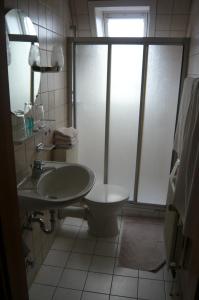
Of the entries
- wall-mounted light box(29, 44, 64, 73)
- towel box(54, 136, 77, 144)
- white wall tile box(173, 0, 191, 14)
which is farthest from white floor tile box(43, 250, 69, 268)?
white wall tile box(173, 0, 191, 14)

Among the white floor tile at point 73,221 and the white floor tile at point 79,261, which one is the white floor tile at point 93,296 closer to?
the white floor tile at point 79,261

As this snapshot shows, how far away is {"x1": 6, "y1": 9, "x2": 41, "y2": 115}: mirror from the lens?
4.74 feet

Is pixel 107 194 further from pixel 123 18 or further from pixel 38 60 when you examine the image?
pixel 123 18

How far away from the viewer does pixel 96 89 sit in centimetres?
251

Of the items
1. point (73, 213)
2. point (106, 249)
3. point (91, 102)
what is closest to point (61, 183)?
point (73, 213)

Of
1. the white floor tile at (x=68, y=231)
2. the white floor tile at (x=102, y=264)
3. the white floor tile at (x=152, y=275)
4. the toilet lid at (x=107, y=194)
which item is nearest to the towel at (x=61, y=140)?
the toilet lid at (x=107, y=194)

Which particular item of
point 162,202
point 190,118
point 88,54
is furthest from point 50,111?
point 162,202

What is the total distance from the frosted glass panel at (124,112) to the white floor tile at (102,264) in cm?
84

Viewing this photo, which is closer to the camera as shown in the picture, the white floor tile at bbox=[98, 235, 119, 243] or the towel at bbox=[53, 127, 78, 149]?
the towel at bbox=[53, 127, 78, 149]

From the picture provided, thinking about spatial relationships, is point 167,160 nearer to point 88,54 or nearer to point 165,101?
point 165,101

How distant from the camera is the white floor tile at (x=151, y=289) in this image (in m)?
1.77

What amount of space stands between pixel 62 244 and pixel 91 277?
471 mm

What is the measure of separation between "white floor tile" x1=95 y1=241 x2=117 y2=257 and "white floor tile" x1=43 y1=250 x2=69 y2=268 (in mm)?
283

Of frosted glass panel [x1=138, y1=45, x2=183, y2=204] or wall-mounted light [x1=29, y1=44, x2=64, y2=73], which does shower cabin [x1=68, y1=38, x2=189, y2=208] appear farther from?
wall-mounted light [x1=29, y1=44, x2=64, y2=73]
